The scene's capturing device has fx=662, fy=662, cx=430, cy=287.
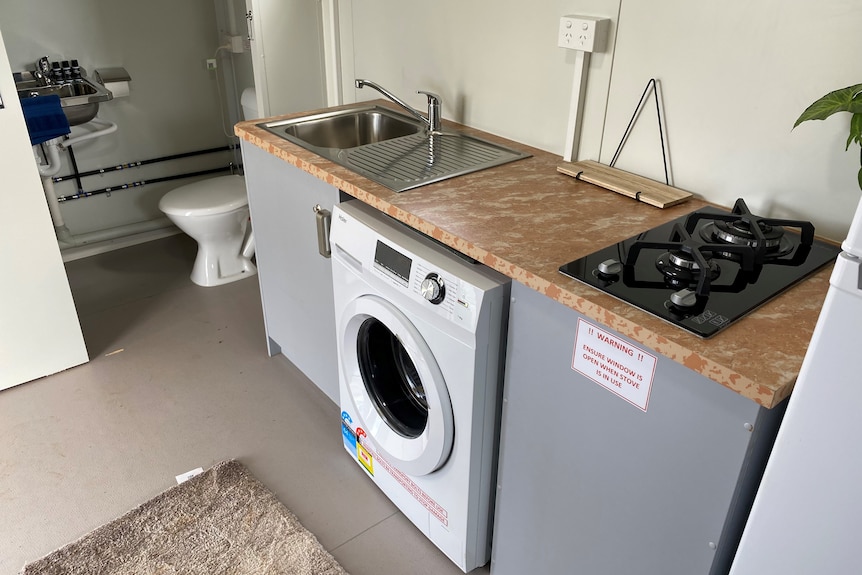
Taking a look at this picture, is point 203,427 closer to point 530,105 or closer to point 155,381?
point 155,381

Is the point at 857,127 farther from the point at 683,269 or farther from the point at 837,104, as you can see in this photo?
the point at 683,269

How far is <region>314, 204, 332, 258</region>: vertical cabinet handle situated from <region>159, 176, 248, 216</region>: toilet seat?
1122 millimetres

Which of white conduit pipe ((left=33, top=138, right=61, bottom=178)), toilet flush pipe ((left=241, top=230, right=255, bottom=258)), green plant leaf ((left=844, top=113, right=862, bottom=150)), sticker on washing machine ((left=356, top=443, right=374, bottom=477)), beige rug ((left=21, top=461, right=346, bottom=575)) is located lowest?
beige rug ((left=21, top=461, right=346, bottom=575))

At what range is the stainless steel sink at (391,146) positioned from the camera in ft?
5.87

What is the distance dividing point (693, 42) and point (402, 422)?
1184 mm

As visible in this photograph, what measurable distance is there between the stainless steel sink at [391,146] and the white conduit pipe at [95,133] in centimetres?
137

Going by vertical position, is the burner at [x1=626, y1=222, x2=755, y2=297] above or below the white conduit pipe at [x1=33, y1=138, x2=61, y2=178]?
above

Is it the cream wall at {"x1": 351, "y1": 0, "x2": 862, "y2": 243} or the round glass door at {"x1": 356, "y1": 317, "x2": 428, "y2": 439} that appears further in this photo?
the round glass door at {"x1": 356, "y1": 317, "x2": 428, "y2": 439}

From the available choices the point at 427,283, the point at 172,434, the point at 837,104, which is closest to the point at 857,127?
the point at 837,104

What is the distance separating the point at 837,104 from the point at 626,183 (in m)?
0.56

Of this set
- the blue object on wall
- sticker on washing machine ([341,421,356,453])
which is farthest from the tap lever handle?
the blue object on wall

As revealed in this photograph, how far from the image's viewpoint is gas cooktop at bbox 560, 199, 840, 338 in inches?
43.3

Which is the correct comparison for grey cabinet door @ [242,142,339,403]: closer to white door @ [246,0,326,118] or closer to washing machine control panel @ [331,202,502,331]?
washing machine control panel @ [331,202,502,331]

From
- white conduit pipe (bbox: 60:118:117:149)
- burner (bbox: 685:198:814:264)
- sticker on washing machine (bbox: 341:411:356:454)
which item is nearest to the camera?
burner (bbox: 685:198:814:264)
